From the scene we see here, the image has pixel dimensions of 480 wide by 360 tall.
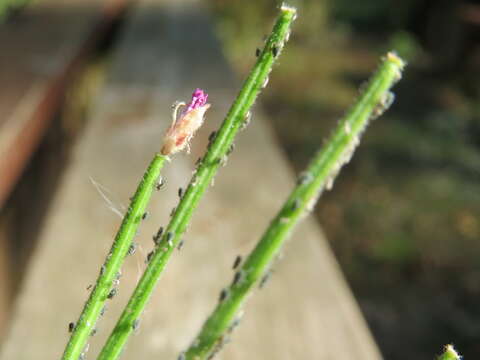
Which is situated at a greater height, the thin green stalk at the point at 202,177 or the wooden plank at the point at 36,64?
the wooden plank at the point at 36,64

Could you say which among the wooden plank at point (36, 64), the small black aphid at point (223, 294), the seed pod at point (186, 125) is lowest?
the small black aphid at point (223, 294)

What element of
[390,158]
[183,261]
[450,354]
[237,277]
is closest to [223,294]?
[237,277]

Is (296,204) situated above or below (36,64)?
below

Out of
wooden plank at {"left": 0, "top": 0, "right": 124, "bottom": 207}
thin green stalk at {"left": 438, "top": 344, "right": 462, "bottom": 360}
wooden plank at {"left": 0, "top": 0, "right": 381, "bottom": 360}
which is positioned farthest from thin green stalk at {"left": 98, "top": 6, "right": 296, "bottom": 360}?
wooden plank at {"left": 0, "top": 0, "right": 124, "bottom": 207}

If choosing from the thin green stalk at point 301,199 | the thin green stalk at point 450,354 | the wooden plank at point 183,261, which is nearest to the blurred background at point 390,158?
the wooden plank at point 183,261

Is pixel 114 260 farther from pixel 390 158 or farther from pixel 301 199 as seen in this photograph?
pixel 390 158

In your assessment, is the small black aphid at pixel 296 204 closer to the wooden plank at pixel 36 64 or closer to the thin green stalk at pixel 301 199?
the thin green stalk at pixel 301 199

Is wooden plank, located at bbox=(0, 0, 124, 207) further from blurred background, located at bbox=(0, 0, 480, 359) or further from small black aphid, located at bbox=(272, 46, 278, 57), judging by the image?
small black aphid, located at bbox=(272, 46, 278, 57)
